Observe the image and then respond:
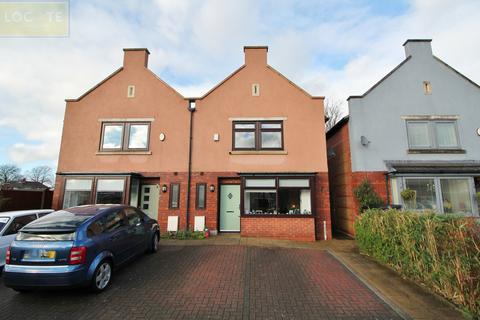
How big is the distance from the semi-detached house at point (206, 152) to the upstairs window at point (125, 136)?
48 mm

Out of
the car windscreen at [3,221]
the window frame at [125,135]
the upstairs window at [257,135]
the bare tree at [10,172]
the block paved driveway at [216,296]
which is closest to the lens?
the block paved driveway at [216,296]

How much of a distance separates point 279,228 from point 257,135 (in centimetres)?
422

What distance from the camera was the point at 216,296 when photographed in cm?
466

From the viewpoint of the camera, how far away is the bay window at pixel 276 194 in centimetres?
1019

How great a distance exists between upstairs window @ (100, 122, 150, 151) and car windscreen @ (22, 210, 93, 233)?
240 inches

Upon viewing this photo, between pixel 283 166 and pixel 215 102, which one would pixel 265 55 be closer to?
pixel 215 102

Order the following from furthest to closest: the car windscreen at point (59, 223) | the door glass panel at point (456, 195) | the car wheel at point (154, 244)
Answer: the door glass panel at point (456, 195) < the car wheel at point (154, 244) < the car windscreen at point (59, 223)

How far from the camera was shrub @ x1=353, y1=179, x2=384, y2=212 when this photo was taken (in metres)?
9.73

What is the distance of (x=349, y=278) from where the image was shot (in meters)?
5.69

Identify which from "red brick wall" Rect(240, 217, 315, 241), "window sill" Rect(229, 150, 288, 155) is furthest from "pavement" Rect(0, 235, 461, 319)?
"window sill" Rect(229, 150, 288, 155)

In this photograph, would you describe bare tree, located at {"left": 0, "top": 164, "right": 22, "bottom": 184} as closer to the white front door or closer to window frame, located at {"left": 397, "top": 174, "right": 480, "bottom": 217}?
the white front door

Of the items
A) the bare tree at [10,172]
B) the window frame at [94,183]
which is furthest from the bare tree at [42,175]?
the window frame at [94,183]

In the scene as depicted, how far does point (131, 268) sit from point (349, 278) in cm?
544

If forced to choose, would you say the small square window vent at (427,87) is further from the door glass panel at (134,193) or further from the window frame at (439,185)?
the door glass panel at (134,193)
